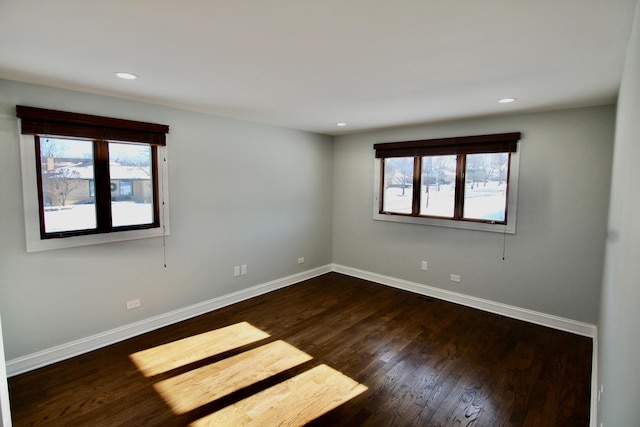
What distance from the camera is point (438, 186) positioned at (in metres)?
4.48

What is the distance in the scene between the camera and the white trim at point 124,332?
277 cm

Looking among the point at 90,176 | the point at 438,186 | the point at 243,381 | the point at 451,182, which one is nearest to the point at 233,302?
the point at 243,381

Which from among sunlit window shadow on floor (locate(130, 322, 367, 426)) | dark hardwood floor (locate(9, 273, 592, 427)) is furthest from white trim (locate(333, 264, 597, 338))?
sunlit window shadow on floor (locate(130, 322, 367, 426))

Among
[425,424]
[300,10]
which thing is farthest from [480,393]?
[300,10]

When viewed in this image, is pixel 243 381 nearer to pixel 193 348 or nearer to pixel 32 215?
pixel 193 348

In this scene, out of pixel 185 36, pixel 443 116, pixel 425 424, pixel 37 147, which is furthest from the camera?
pixel 443 116

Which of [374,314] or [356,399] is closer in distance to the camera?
[356,399]

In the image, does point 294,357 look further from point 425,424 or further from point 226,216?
point 226,216

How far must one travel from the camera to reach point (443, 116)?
390 centimetres

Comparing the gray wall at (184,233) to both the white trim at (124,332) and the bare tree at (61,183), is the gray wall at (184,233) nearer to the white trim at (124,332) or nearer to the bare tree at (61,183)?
the white trim at (124,332)

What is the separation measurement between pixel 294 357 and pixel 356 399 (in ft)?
2.53

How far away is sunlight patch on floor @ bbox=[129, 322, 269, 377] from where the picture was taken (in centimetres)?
286

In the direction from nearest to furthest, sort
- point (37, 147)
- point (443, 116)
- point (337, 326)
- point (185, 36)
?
point (185, 36) < point (37, 147) < point (337, 326) < point (443, 116)

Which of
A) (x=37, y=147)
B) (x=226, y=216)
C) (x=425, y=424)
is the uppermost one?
(x=37, y=147)
